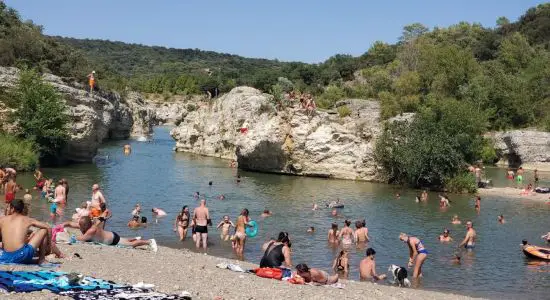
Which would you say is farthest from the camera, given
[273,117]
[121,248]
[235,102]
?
[235,102]

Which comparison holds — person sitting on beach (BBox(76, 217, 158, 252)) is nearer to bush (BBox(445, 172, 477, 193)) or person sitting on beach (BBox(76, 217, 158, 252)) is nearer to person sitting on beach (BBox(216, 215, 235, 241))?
person sitting on beach (BBox(216, 215, 235, 241))

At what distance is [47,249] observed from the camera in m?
12.2

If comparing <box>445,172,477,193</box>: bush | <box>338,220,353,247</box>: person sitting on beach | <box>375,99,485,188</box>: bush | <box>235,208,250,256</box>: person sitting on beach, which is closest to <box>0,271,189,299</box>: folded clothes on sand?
<box>235,208,250,256</box>: person sitting on beach

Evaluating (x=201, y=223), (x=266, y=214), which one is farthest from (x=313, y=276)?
(x=266, y=214)

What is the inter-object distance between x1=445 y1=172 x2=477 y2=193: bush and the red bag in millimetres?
26529

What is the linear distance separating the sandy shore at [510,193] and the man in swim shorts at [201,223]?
23295mm

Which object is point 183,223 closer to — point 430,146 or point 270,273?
point 270,273

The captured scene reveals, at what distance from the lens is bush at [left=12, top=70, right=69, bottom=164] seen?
128 ft

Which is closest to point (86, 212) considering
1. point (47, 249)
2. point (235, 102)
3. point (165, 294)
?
point (47, 249)

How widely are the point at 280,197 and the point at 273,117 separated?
1273 cm

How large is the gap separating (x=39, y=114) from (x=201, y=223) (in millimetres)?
24074

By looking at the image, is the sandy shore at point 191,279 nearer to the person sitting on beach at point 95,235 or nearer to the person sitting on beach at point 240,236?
the person sitting on beach at point 95,235

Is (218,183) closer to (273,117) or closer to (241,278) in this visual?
(273,117)

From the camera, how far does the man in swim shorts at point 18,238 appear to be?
36.4ft
